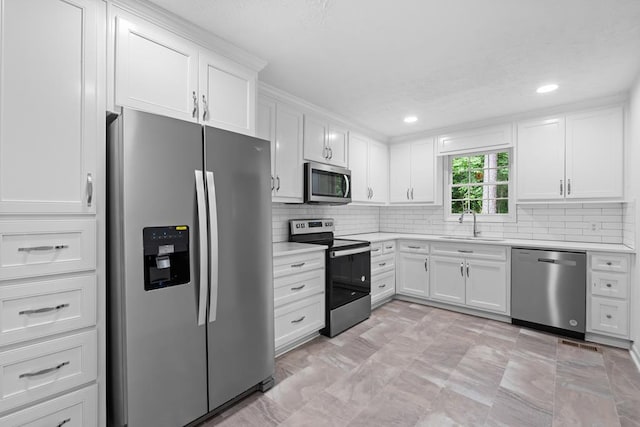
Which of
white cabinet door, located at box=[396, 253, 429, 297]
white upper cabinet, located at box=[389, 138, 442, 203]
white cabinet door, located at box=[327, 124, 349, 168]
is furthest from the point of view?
white upper cabinet, located at box=[389, 138, 442, 203]

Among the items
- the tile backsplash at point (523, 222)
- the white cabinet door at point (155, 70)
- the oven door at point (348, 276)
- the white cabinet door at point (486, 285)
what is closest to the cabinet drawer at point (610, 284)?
the tile backsplash at point (523, 222)

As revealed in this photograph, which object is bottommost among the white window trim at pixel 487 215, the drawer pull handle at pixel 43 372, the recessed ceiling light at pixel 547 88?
the drawer pull handle at pixel 43 372

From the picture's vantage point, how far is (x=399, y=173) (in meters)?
4.58

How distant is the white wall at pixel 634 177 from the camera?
Answer: 2.55 meters

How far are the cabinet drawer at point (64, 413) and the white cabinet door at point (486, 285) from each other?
3.57m

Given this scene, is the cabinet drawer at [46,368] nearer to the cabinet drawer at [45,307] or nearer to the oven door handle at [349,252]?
the cabinet drawer at [45,307]

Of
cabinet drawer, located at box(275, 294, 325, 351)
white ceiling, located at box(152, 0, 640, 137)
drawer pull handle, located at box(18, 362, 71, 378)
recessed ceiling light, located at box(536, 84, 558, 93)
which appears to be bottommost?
cabinet drawer, located at box(275, 294, 325, 351)

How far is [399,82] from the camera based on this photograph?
9.08 ft

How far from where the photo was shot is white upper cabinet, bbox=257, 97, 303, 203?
2844mm

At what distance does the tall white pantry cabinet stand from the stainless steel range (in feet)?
6.24

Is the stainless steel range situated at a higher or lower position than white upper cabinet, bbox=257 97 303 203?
lower

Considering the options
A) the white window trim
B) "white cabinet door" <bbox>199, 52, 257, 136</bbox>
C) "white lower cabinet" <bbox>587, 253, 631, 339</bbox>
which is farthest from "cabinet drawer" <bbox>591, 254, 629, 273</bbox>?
"white cabinet door" <bbox>199, 52, 257, 136</bbox>

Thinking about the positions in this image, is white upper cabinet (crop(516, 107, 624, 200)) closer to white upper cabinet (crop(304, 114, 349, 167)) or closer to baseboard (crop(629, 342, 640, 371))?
baseboard (crop(629, 342, 640, 371))

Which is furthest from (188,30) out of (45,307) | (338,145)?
(338,145)
